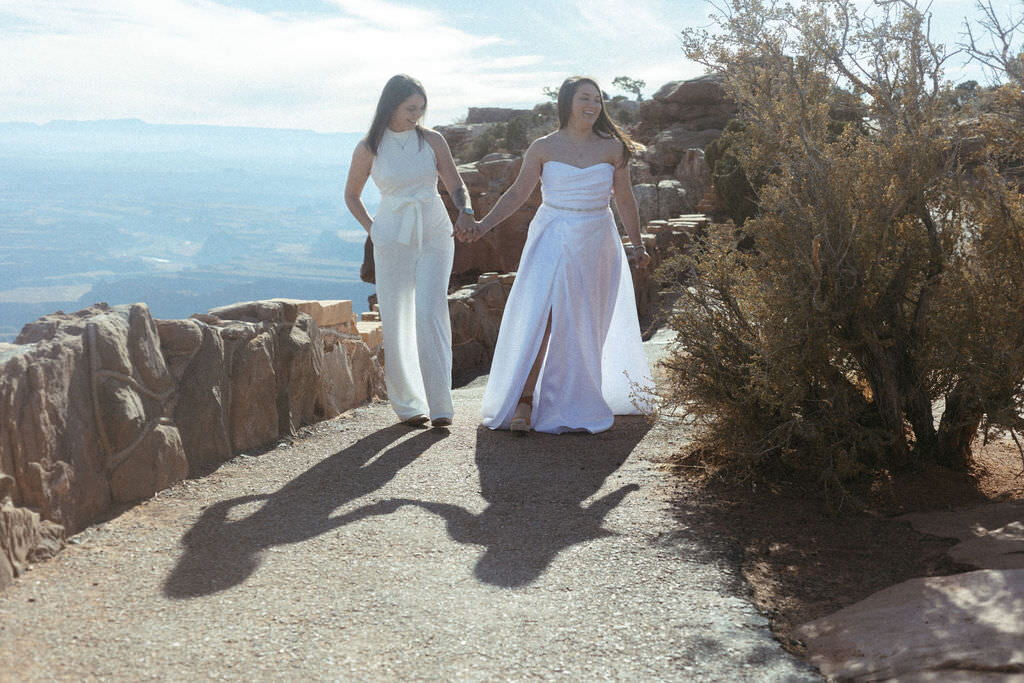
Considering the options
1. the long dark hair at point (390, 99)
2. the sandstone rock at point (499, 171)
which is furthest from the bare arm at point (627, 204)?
the sandstone rock at point (499, 171)

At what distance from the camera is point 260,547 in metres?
3.46

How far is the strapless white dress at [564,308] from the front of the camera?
16.8ft

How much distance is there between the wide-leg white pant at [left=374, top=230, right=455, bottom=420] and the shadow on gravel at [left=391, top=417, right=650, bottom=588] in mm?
382

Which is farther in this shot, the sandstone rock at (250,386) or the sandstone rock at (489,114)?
the sandstone rock at (489,114)

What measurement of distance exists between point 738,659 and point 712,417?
217 centimetres

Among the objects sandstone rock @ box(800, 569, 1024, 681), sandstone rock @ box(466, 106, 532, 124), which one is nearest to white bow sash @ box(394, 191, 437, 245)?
sandstone rock @ box(800, 569, 1024, 681)

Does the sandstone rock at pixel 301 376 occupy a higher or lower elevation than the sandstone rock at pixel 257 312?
lower

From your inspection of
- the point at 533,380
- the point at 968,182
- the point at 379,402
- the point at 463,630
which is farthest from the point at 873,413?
the point at 379,402

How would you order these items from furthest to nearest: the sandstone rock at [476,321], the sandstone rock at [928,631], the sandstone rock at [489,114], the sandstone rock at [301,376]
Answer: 1. the sandstone rock at [489,114]
2. the sandstone rock at [476,321]
3. the sandstone rock at [301,376]
4. the sandstone rock at [928,631]

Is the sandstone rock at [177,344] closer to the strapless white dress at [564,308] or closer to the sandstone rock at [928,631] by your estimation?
the strapless white dress at [564,308]

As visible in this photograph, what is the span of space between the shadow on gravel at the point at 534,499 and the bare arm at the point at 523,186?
3.87 ft

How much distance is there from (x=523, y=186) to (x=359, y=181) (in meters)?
0.91

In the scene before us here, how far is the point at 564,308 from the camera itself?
512 centimetres

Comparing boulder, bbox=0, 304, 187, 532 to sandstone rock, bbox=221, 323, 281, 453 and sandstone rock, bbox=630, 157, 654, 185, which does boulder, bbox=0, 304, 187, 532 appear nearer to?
sandstone rock, bbox=221, 323, 281, 453
